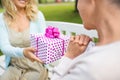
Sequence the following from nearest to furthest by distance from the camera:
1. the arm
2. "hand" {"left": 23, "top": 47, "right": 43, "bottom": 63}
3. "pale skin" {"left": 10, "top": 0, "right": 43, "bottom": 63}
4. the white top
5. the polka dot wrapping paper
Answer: the white top
the arm
the polka dot wrapping paper
"hand" {"left": 23, "top": 47, "right": 43, "bottom": 63}
"pale skin" {"left": 10, "top": 0, "right": 43, "bottom": 63}

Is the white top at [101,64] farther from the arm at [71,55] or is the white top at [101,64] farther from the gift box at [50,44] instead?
the gift box at [50,44]

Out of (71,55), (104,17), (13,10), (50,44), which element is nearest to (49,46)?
(50,44)

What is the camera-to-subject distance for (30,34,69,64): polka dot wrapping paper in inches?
104

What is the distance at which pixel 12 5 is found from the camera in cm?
322

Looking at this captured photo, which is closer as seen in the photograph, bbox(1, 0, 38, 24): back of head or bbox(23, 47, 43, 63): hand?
bbox(23, 47, 43, 63): hand

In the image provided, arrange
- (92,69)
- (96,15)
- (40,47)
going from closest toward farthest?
(92,69) → (96,15) → (40,47)

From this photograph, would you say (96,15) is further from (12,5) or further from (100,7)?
(12,5)

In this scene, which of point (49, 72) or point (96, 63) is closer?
point (96, 63)

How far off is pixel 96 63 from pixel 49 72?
2.54 meters

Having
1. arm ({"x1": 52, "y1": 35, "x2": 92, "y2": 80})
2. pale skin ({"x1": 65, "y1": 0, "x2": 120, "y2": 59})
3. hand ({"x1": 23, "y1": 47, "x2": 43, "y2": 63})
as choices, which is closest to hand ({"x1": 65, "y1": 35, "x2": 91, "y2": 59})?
arm ({"x1": 52, "y1": 35, "x2": 92, "y2": 80})

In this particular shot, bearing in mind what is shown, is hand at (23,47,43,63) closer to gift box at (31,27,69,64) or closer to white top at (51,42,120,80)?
gift box at (31,27,69,64)

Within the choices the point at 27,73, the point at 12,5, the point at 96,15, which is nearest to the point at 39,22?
the point at 12,5

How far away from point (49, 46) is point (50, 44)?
19mm

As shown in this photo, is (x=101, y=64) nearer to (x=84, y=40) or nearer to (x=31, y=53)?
(x=84, y=40)
